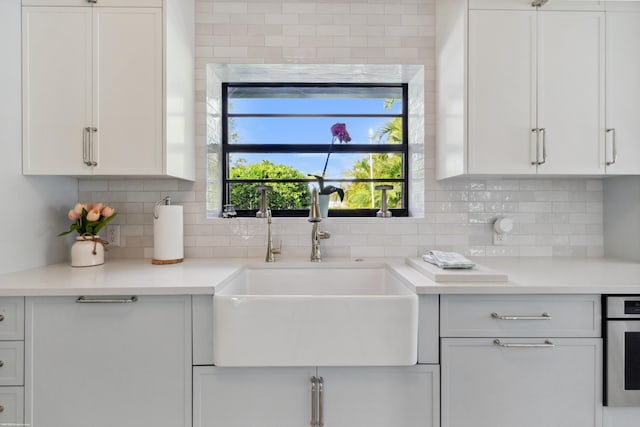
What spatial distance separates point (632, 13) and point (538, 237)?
4.15 ft

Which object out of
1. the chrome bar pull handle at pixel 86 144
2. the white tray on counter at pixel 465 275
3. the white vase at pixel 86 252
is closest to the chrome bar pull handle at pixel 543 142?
the white tray on counter at pixel 465 275

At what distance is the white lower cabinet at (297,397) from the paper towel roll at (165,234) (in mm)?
732

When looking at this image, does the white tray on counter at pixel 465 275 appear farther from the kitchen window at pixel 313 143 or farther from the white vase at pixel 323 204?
Result: the kitchen window at pixel 313 143

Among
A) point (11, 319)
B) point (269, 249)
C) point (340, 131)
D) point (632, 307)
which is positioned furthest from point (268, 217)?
point (632, 307)

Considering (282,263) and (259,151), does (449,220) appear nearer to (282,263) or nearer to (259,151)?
(282,263)

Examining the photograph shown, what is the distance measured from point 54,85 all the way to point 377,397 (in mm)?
2091

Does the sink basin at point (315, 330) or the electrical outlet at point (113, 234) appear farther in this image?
the electrical outlet at point (113, 234)

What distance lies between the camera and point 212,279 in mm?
1458

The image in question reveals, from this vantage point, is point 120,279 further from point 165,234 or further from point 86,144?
point 86,144

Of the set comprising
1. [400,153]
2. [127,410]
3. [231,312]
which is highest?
[400,153]

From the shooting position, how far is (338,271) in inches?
76.2

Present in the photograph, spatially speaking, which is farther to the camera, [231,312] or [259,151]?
[259,151]

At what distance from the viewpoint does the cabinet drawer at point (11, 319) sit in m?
1.33

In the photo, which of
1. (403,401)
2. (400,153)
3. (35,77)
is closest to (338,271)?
(403,401)
